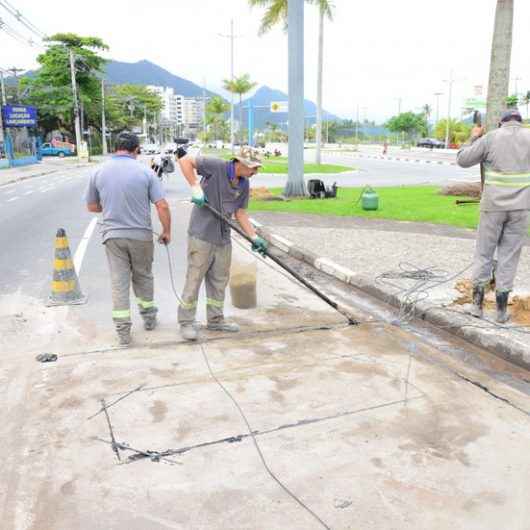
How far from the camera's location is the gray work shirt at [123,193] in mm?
4738

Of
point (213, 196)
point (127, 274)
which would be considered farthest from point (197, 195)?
point (127, 274)

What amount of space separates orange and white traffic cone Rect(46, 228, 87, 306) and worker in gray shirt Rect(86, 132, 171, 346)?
1228mm

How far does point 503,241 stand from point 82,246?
21.9ft

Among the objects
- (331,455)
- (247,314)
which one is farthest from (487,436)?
(247,314)

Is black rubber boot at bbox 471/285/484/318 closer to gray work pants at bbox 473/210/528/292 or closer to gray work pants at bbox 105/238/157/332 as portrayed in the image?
gray work pants at bbox 473/210/528/292

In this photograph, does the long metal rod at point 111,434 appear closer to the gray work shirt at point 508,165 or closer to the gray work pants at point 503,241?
the gray work pants at point 503,241

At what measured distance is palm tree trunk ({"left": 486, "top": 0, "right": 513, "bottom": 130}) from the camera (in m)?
11.4

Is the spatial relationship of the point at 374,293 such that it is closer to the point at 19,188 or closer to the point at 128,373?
the point at 128,373

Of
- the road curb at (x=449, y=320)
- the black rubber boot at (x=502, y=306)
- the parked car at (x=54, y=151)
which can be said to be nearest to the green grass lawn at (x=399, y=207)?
the road curb at (x=449, y=320)

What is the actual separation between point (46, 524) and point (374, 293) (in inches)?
181

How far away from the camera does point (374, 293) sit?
6469 mm

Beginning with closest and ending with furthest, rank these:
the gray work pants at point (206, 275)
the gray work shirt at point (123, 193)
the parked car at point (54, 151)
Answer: the gray work shirt at point (123, 193), the gray work pants at point (206, 275), the parked car at point (54, 151)

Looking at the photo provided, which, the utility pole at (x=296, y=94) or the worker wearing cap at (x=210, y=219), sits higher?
the utility pole at (x=296, y=94)

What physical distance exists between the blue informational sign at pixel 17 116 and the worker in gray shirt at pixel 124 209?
1428 inches
